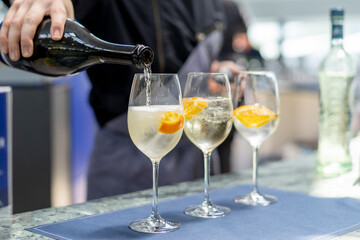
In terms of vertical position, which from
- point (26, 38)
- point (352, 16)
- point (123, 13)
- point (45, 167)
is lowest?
point (45, 167)

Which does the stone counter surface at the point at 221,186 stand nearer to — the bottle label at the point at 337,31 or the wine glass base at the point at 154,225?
the wine glass base at the point at 154,225

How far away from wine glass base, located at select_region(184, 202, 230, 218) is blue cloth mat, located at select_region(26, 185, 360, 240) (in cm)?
1

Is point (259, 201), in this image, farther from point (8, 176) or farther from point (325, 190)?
point (8, 176)

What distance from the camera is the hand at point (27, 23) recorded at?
963 millimetres

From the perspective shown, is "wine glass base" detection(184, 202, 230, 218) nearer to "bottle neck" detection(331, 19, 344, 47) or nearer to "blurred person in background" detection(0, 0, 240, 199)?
"bottle neck" detection(331, 19, 344, 47)

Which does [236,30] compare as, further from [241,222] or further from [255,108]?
[241,222]

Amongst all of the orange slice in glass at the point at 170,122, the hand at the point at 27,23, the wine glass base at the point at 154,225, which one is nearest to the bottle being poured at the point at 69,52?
the hand at the point at 27,23

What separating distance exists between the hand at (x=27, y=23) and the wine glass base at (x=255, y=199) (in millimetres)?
470

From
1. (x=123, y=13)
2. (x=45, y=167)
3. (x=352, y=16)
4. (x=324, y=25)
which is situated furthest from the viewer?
(x=324, y=25)

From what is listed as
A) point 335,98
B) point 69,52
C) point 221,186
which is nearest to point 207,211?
point 221,186

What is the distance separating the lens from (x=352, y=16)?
7.94 metres

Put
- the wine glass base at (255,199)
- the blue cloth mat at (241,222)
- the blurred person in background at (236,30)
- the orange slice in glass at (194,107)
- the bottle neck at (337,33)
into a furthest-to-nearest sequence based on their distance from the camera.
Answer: the blurred person in background at (236,30) < the bottle neck at (337,33) < the wine glass base at (255,199) < the orange slice in glass at (194,107) < the blue cloth mat at (241,222)

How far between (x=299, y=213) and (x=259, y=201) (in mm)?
101

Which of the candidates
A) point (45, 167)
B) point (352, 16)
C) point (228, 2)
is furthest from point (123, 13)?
point (352, 16)
